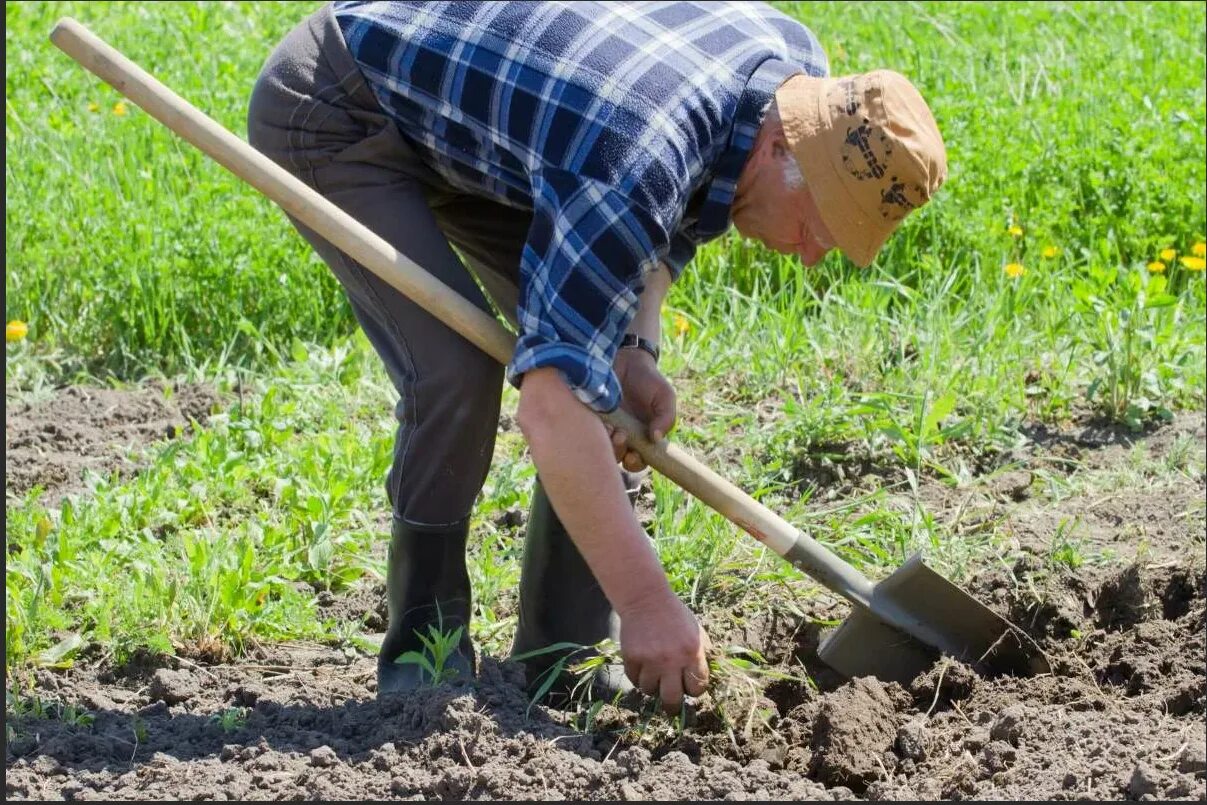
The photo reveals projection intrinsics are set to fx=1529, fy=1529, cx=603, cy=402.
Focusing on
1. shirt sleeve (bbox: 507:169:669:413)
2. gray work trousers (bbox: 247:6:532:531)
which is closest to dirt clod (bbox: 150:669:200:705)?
gray work trousers (bbox: 247:6:532:531)

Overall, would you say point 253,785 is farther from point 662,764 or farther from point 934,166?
point 934,166

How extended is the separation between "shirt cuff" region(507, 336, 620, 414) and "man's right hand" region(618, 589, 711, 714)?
1.16 feet

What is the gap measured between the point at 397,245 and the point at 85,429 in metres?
1.85

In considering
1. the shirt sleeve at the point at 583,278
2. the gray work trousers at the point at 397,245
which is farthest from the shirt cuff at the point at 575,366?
the gray work trousers at the point at 397,245

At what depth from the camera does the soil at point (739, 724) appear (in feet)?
8.56

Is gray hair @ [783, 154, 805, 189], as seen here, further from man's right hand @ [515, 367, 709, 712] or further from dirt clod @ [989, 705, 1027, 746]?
dirt clod @ [989, 705, 1027, 746]

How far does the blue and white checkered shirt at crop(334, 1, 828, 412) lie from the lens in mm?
2400

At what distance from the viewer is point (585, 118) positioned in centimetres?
248

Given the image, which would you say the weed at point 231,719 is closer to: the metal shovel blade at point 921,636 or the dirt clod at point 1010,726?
the metal shovel blade at point 921,636

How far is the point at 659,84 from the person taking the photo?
250 cm

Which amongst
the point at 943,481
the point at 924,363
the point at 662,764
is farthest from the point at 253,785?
the point at 924,363

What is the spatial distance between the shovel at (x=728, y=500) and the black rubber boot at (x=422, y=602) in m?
0.45

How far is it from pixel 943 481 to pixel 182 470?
1.95 meters

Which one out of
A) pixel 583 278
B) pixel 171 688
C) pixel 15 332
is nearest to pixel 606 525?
pixel 583 278
